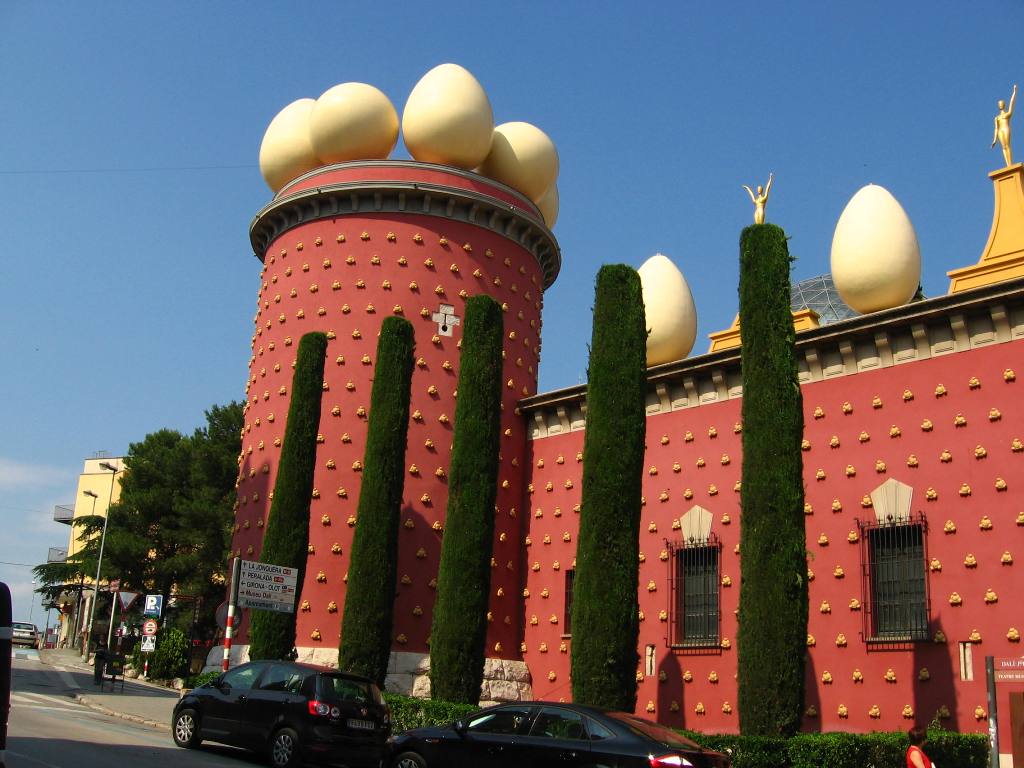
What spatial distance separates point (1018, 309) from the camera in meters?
18.5

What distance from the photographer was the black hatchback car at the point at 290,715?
1490 centimetres

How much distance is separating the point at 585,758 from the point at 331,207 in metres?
19.1

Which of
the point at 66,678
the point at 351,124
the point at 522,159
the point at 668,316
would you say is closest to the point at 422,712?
the point at 668,316

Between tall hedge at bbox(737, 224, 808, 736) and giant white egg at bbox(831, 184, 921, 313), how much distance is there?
11.7 feet

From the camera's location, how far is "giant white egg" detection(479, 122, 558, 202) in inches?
1142

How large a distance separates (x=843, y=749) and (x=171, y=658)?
2609 cm

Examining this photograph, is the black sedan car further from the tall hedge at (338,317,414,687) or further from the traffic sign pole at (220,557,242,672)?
the tall hedge at (338,317,414,687)

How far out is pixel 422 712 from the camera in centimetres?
1942

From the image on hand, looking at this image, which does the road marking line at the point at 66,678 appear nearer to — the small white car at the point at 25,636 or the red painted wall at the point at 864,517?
the red painted wall at the point at 864,517

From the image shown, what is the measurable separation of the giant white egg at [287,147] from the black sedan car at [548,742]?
19.4 meters

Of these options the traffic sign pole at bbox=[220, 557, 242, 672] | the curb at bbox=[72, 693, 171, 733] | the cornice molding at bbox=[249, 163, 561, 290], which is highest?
the cornice molding at bbox=[249, 163, 561, 290]

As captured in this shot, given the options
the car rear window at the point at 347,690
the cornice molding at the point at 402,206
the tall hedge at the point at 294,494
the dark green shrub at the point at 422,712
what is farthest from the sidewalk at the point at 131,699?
the cornice molding at the point at 402,206

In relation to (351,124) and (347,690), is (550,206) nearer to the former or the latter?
(351,124)

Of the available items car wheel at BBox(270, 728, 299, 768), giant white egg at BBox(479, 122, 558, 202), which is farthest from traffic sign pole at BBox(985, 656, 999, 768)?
giant white egg at BBox(479, 122, 558, 202)
